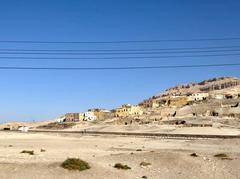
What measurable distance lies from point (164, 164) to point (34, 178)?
10.9m

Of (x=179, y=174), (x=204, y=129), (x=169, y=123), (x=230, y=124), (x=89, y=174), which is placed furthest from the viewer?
(x=169, y=123)

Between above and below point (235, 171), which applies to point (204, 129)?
above

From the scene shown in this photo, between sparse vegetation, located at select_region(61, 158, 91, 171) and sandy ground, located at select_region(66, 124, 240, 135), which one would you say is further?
sandy ground, located at select_region(66, 124, 240, 135)

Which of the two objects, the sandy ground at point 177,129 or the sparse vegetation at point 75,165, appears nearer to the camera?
the sparse vegetation at point 75,165

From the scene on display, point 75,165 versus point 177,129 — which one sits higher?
point 177,129

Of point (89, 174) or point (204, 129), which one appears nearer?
point (89, 174)

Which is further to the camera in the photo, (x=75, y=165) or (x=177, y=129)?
(x=177, y=129)

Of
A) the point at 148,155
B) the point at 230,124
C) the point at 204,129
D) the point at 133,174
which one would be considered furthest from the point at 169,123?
the point at 133,174

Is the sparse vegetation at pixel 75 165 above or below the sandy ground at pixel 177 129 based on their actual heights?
below

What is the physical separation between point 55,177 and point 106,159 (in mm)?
9750

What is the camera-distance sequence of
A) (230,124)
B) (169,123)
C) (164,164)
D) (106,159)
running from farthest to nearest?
(169,123)
(230,124)
(106,159)
(164,164)

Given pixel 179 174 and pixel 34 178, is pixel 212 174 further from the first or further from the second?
pixel 34 178

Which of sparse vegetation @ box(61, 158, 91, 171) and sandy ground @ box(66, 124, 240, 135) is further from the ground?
sandy ground @ box(66, 124, 240, 135)

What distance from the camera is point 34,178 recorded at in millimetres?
24141
